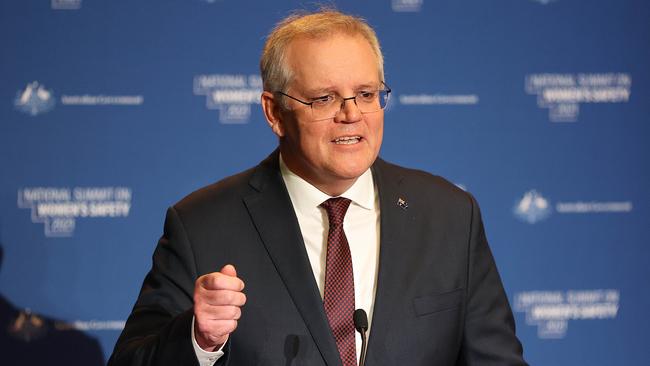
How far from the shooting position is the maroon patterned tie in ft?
7.35

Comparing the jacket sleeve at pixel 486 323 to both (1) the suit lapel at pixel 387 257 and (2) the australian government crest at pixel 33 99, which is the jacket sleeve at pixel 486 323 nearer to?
(1) the suit lapel at pixel 387 257

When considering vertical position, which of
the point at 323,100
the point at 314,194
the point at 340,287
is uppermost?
the point at 323,100

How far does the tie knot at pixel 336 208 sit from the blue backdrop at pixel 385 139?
1.46m

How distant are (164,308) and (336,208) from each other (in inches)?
20.9

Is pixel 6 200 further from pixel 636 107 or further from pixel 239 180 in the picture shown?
pixel 636 107

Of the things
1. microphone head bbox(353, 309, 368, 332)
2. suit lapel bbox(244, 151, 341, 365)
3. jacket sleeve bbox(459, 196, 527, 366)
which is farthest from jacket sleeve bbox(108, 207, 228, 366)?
jacket sleeve bbox(459, 196, 527, 366)

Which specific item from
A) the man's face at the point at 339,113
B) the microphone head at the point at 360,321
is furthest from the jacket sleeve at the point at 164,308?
the man's face at the point at 339,113

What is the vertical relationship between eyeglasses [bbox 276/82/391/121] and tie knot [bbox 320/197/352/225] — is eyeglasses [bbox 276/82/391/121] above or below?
above

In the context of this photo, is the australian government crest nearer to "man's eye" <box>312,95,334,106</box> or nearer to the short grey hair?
the short grey hair

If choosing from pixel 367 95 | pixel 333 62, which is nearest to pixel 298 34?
pixel 333 62

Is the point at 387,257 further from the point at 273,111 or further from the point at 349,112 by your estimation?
the point at 273,111

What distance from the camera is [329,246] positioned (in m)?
2.35

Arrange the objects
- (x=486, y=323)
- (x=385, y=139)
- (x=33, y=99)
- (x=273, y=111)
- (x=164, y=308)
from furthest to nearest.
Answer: (x=385, y=139), (x=33, y=99), (x=273, y=111), (x=486, y=323), (x=164, y=308)

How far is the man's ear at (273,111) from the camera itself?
2.48 metres
